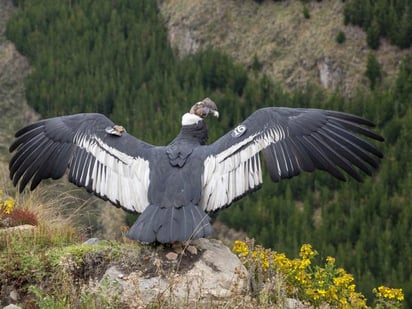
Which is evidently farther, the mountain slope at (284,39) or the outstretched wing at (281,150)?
the mountain slope at (284,39)

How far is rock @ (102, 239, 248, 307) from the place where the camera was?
5.46 m

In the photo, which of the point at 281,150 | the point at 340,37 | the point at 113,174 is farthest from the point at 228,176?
the point at 340,37

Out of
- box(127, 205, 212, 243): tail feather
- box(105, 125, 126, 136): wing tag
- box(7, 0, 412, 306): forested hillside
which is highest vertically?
box(105, 125, 126, 136): wing tag

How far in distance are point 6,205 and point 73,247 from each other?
142 cm

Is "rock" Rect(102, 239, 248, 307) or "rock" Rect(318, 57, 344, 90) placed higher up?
"rock" Rect(102, 239, 248, 307)

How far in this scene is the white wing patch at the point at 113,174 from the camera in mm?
6707

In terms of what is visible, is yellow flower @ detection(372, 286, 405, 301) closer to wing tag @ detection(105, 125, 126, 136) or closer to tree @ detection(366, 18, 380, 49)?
wing tag @ detection(105, 125, 126, 136)

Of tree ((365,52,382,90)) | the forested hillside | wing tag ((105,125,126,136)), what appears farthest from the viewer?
tree ((365,52,382,90))

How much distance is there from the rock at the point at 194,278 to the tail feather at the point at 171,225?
0.67ft

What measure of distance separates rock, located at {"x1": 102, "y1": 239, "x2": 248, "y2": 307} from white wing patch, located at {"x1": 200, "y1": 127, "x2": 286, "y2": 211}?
37cm

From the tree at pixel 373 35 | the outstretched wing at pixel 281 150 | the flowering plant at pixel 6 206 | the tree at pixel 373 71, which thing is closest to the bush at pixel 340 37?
the tree at pixel 373 35

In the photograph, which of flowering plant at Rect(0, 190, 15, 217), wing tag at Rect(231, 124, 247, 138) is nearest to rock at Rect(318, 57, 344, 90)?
flowering plant at Rect(0, 190, 15, 217)

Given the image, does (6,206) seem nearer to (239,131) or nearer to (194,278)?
(239,131)

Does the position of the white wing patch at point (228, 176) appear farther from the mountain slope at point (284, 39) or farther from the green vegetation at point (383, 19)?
the green vegetation at point (383, 19)
